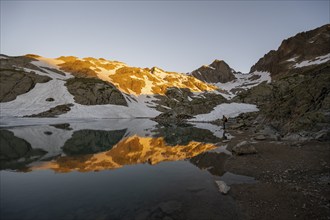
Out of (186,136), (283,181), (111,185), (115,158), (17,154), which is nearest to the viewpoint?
(111,185)

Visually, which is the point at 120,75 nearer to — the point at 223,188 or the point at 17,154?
the point at 17,154

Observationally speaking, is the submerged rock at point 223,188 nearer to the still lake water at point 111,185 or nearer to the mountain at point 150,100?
the still lake water at point 111,185

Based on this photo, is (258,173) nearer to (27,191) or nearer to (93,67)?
(27,191)

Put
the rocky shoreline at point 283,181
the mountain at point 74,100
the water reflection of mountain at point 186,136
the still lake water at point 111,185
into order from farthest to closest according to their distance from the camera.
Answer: the mountain at point 74,100 → the water reflection of mountain at point 186,136 → the rocky shoreline at point 283,181 → the still lake water at point 111,185

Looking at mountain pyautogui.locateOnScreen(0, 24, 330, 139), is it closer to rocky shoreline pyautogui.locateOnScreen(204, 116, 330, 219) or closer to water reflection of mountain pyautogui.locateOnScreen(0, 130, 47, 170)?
rocky shoreline pyautogui.locateOnScreen(204, 116, 330, 219)

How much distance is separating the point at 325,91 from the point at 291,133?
7773 mm

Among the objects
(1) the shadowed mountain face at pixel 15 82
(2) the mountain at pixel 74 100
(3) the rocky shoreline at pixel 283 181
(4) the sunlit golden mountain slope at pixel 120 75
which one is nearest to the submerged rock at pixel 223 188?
(3) the rocky shoreline at pixel 283 181

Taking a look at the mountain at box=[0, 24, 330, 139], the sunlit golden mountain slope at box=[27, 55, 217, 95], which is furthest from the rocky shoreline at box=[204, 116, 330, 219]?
the sunlit golden mountain slope at box=[27, 55, 217, 95]

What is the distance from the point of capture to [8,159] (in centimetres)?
1903

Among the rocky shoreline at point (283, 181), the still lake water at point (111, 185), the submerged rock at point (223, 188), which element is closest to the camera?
the still lake water at point (111, 185)

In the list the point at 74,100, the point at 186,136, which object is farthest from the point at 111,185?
the point at 74,100

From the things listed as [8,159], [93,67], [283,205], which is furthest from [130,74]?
[283,205]

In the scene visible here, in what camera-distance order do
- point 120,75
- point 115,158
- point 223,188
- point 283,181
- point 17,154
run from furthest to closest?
point 120,75 → point 17,154 → point 115,158 → point 283,181 → point 223,188

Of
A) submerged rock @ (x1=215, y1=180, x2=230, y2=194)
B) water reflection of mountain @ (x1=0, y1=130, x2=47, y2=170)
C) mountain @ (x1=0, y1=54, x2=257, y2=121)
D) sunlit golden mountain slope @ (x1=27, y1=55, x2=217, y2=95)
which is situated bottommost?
water reflection of mountain @ (x1=0, y1=130, x2=47, y2=170)
